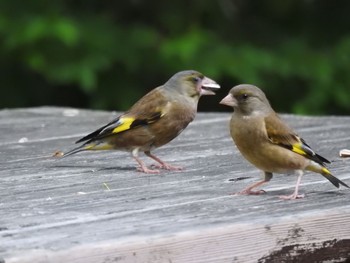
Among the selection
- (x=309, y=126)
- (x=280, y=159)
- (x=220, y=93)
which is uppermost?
(x=280, y=159)

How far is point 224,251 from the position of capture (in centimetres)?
322

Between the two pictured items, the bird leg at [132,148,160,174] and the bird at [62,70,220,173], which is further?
the bird at [62,70,220,173]

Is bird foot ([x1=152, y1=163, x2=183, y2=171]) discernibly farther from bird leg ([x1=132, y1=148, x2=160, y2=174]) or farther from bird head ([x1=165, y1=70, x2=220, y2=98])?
bird head ([x1=165, y1=70, x2=220, y2=98])

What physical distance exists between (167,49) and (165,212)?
709cm

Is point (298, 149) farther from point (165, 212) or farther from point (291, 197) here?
point (165, 212)

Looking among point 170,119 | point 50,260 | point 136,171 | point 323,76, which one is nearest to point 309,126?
point 170,119

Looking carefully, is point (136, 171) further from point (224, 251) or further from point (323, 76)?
point (323, 76)

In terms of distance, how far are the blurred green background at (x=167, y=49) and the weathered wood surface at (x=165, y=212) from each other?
494 centimetres

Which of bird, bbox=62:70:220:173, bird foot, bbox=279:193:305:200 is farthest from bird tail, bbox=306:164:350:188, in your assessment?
bird, bbox=62:70:220:173

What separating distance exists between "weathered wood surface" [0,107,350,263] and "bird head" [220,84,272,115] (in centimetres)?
29

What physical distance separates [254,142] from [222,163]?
63 centimetres

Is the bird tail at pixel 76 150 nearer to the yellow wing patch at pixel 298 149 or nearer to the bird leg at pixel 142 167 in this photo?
the bird leg at pixel 142 167

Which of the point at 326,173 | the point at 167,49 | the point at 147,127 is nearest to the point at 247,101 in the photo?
the point at 326,173

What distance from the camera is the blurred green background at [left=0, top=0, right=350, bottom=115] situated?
10.4 metres
